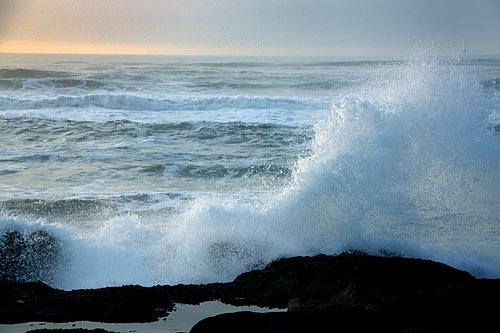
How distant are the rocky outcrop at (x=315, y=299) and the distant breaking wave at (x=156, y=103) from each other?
20.7 m

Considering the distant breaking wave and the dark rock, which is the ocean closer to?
the dark rock

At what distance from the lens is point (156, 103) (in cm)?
2948

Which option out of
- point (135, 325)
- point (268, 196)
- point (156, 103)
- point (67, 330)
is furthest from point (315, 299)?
point (156, 103)

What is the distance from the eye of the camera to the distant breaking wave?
2847cm

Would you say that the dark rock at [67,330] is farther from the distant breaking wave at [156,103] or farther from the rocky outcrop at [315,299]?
the distant breaking wave at [156,103]

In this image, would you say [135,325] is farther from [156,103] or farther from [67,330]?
[156,103]

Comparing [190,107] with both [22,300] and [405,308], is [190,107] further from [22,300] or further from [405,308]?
[405,308]

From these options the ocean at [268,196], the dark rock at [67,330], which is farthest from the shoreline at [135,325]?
the ocean at [268,196]

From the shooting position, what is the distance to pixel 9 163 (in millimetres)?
16656

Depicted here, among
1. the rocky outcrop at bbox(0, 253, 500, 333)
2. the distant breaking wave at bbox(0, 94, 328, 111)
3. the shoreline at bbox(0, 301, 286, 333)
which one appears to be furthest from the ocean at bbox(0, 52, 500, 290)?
the distant breaking wave at bbox(0, 94, 328, 111)

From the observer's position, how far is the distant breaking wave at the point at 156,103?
2847 cm

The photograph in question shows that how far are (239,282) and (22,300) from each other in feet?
7.37

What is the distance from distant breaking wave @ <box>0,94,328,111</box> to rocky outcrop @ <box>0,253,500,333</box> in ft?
68.0

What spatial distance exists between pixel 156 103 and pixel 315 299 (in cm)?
2332
